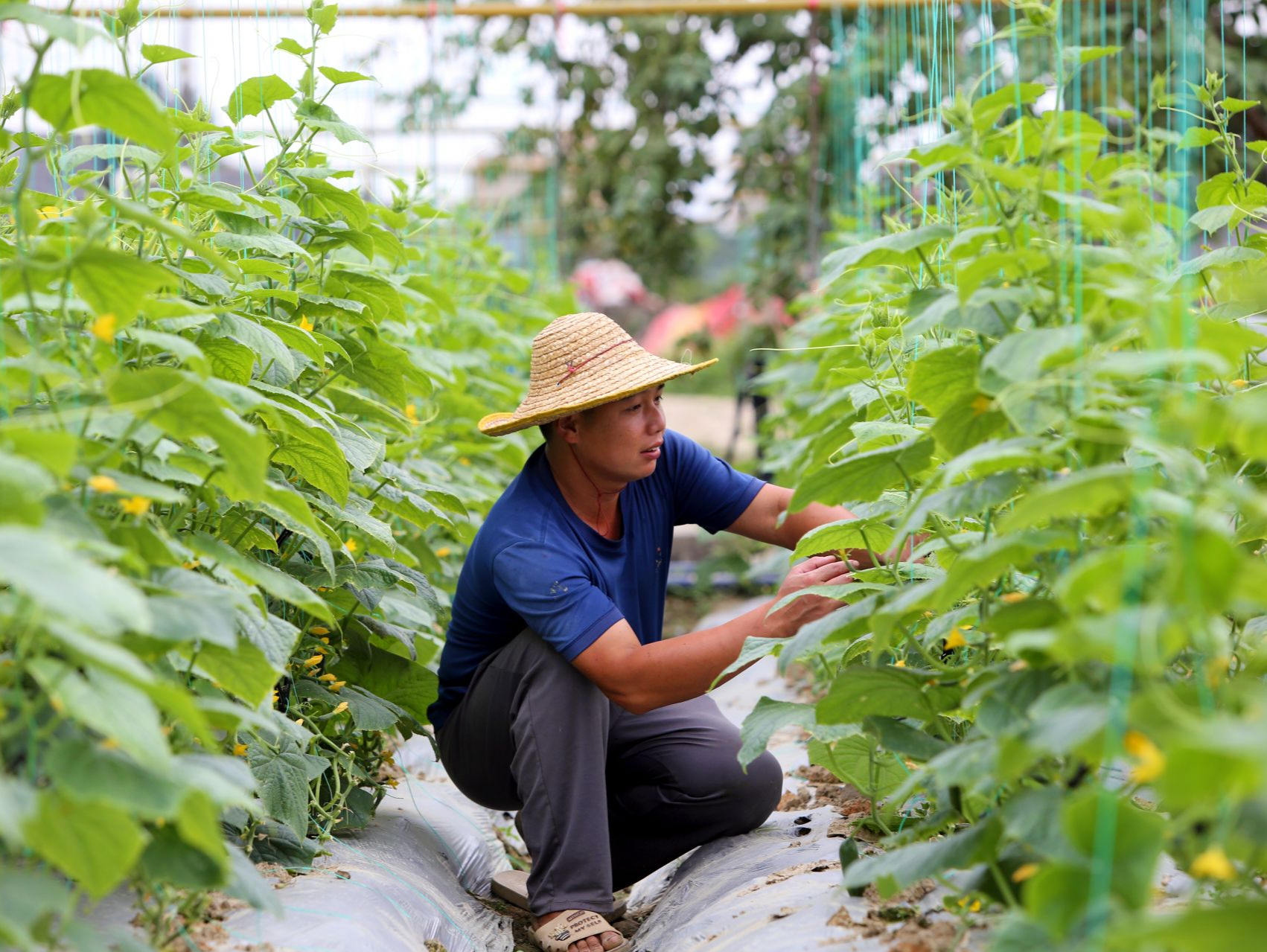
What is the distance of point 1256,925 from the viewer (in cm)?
98

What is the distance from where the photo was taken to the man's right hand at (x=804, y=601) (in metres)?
1.99

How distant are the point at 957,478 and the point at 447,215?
1.82 m

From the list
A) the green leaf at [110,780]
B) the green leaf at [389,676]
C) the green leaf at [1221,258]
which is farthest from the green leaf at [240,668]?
the green leaf at [1221,258]

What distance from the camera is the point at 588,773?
7.39 feet

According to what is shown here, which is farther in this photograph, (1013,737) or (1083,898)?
(1013,737)

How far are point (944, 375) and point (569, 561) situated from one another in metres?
0.86

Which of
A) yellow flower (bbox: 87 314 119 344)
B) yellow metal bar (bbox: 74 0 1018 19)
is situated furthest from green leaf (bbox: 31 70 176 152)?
yellow metal bar (bbox: 74 0 1018 19)

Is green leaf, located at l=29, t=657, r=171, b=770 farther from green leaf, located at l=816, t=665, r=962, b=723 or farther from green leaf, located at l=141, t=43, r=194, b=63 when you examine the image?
green leaf, located at l=141, t=43, r=194, b=63

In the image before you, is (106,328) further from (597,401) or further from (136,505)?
(597,401)

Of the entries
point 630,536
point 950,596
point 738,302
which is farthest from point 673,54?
point 950,596

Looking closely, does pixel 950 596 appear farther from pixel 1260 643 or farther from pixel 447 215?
pixel 447 215

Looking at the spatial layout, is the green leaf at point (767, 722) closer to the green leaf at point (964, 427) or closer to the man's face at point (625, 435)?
the green leaf at point (964, 427)

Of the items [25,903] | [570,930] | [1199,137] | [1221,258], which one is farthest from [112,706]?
[1199,137]

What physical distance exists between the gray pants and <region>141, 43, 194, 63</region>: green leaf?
112 cm
